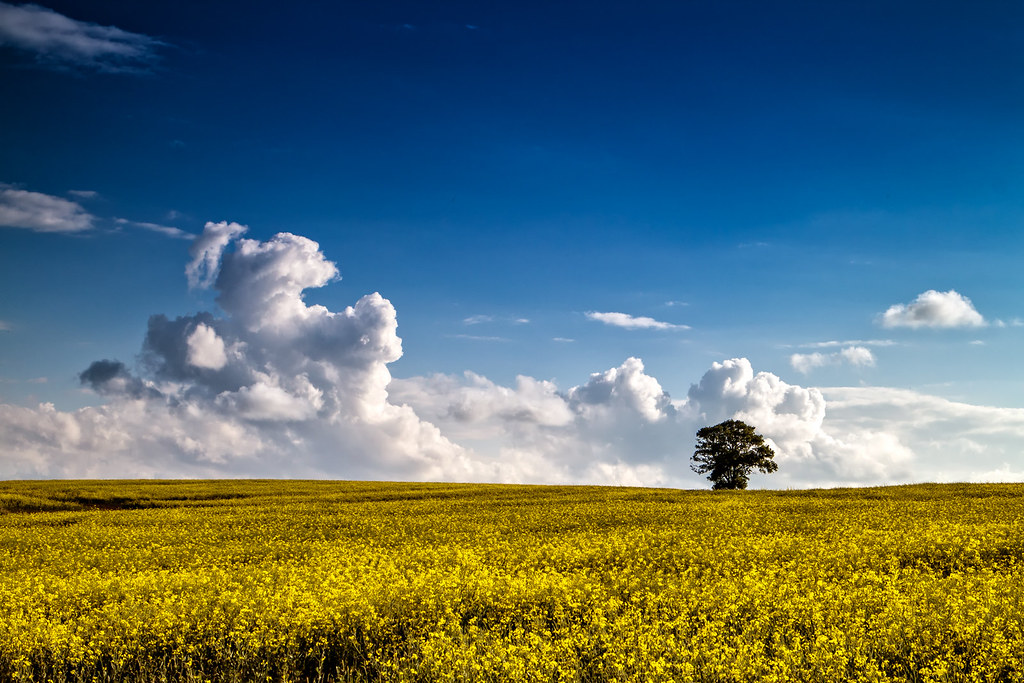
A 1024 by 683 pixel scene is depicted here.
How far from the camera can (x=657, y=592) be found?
42.3ft

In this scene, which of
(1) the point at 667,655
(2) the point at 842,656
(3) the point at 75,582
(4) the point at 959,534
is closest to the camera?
(2) the point at 842,656

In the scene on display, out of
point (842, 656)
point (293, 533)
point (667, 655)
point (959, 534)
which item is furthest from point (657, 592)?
point (293, 533)

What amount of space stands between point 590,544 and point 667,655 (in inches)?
418

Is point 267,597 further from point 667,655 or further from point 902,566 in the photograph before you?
point 902,566

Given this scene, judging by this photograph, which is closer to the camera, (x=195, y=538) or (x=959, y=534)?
(x=959, y=534)

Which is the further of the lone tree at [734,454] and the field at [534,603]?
the lone tree at [734,454]

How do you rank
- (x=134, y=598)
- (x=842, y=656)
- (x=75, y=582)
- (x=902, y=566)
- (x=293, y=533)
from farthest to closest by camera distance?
(x=293, y=533) < (x=902, y=566) < (x=75, y=582) < (x=134, y=598) < (x=842, y=656)

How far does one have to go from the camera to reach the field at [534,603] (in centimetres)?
904

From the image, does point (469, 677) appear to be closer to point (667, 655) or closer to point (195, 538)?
point (667, 655)

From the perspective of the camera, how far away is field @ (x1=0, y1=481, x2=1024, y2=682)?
904cm

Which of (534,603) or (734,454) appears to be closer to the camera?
(534,603)

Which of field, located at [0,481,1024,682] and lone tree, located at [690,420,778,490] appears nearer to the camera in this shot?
field, located at [0,481,1024,682]

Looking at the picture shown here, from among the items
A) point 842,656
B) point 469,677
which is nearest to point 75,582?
point 469,677

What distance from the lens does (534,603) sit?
1211 cm
